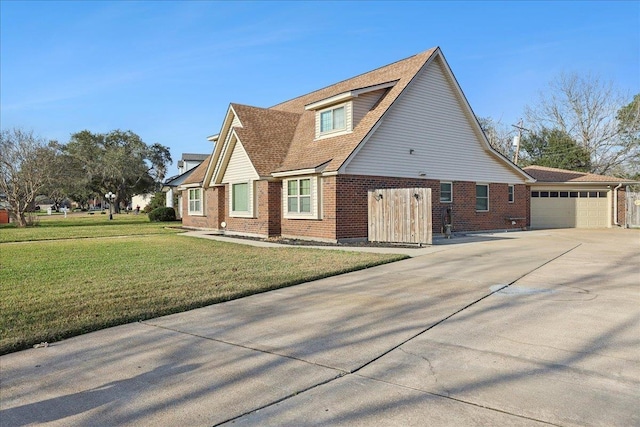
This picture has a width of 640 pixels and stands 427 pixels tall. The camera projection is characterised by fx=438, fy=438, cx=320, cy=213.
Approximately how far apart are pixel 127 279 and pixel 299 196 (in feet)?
29.0

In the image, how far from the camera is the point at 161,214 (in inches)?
1400

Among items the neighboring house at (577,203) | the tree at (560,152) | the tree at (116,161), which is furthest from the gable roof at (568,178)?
the tree at (116,161)

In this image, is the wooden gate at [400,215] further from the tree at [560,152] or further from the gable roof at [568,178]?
the tree at [560,152]

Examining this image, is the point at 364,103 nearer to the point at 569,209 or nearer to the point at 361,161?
the point at 361,161

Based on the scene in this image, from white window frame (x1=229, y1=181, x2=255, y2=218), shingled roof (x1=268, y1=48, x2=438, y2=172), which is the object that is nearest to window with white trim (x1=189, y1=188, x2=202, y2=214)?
white window frame (x1=229, y1=181, x2=255, y2=218)

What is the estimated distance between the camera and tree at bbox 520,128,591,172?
38.2 metres

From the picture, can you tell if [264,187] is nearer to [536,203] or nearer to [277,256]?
[277,256]

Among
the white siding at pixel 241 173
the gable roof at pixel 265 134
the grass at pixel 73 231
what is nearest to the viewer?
the gable roof at pixel 265 134

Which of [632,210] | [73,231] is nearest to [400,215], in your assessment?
[632,210]

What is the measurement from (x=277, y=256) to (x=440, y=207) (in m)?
9.10

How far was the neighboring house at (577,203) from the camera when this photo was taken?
2438 cm

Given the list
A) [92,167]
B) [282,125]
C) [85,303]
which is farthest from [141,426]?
[92,167]

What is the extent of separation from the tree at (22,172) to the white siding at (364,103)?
2391cm

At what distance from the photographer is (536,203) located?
80.1 feet
